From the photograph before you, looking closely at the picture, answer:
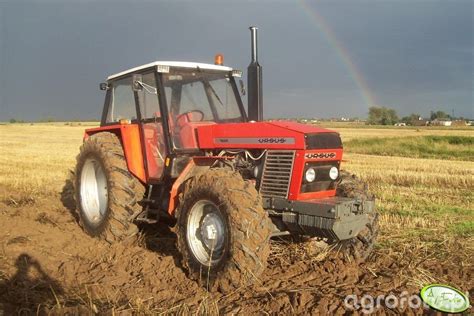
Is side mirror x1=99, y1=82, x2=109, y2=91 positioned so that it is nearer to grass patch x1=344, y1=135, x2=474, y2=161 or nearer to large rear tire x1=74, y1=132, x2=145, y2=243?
large rear tire x1=74, y1=132, x2=145, y2=243

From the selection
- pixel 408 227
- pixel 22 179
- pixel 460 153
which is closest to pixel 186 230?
pixel 408 227

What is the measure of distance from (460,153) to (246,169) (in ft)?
72.6

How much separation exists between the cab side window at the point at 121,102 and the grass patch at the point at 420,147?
65.3 feet

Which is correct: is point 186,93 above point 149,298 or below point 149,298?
above

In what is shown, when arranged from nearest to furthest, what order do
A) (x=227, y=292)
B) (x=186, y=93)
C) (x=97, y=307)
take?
(x=97, y=307) → (x=227, y=292) → (x=186, y=93)

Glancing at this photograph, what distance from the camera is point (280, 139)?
478 cm

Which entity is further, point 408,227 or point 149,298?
point 408,227

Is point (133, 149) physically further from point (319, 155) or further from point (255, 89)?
point (319, 155)

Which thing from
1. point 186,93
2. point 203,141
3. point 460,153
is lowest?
point 460,153

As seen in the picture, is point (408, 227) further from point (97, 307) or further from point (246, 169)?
point (97, 307)

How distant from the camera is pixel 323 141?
482 cm

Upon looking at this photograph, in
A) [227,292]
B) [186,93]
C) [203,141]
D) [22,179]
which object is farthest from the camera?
[22,179]

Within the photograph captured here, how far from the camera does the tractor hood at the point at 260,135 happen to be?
4.71m

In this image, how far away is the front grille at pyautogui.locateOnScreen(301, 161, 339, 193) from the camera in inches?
188
